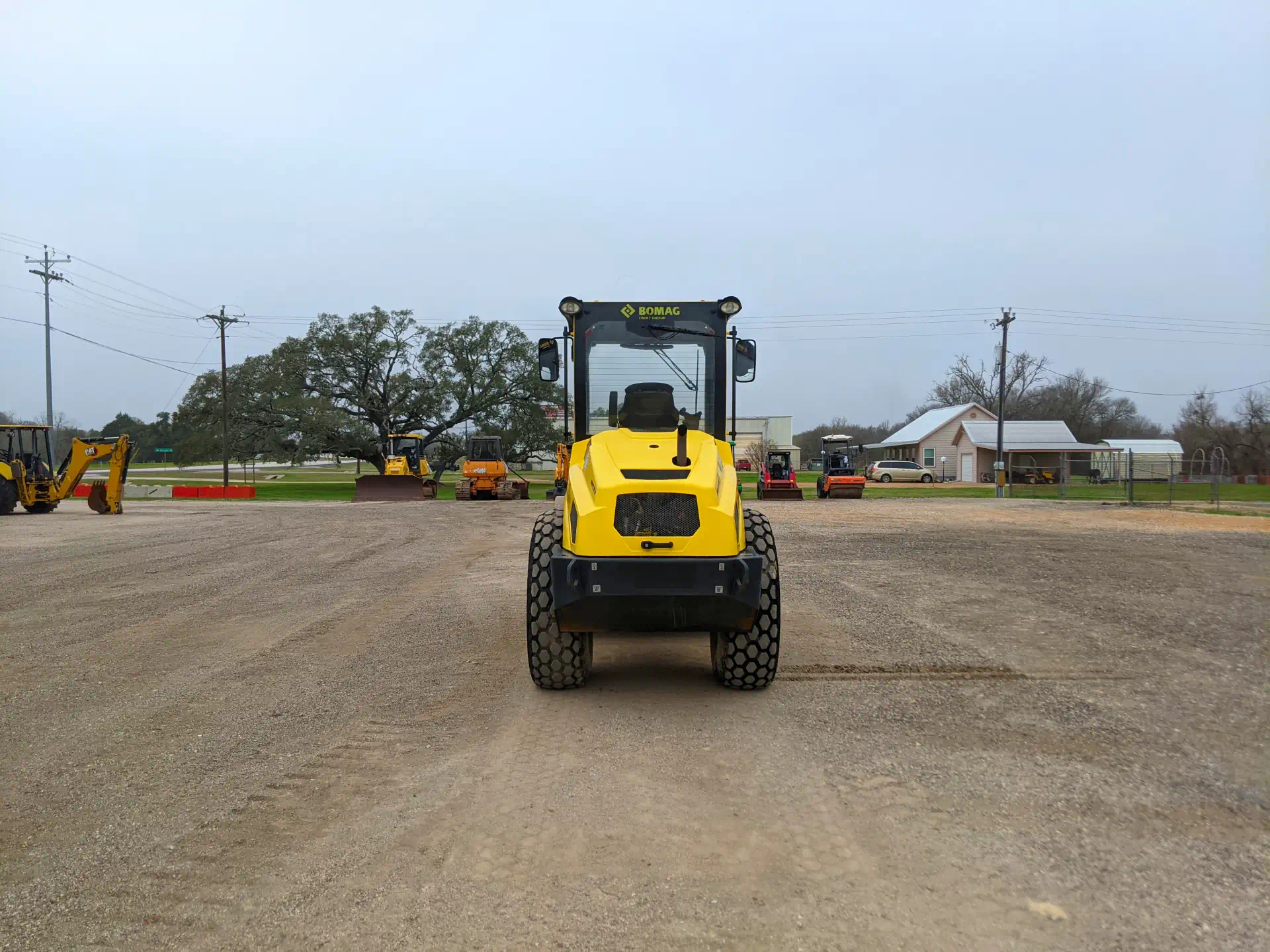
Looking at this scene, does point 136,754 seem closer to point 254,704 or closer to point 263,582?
point 254,704

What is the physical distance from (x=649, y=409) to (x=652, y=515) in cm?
165

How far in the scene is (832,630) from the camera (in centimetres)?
812

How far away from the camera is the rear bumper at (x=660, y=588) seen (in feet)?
17.3

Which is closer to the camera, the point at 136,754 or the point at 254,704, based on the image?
the point at 136,754

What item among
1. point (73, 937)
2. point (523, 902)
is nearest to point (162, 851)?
point (73, 937)

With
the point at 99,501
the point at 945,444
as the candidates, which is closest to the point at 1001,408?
the point at 945,444

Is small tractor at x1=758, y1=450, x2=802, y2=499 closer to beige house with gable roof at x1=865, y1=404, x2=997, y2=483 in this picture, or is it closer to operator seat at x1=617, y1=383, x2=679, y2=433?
beige house with gable roof at x1=865, y1=404, x2=997, y2=483

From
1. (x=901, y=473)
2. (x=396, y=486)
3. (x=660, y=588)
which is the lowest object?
(x=396, y=486)

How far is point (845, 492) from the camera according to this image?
35.7 meters

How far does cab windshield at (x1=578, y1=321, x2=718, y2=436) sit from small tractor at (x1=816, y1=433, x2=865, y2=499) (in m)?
29.0

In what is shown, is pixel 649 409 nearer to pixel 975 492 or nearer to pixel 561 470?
pixel 561 470

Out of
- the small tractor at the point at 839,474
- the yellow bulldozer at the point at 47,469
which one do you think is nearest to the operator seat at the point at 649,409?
the yellow bulldozer at the point at 47,469

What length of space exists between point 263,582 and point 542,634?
700cm

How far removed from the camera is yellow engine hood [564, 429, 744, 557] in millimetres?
5352
